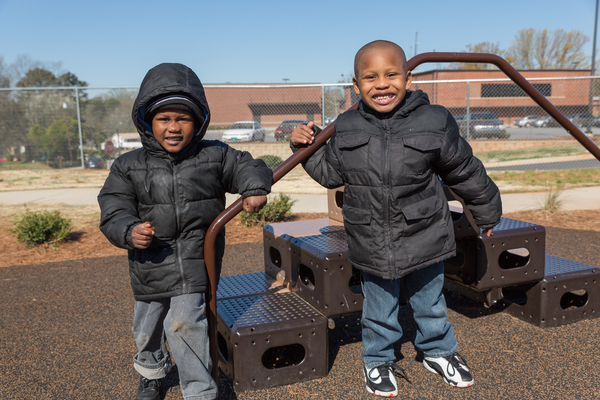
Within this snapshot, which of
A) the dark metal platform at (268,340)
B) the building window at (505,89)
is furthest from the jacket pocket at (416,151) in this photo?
the building window at (505,89)

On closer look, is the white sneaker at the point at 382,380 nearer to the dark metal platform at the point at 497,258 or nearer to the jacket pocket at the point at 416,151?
the dark metal platform at the point at 497,258

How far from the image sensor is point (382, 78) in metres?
2.18

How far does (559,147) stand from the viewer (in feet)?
51.8

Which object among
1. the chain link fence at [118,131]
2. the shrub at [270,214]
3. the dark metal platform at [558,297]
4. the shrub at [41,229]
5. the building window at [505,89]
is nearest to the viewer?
the dark metal platform at [558,297]

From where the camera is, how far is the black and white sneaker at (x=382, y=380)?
2.35 metres

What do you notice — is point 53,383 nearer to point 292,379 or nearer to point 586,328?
point 292,379

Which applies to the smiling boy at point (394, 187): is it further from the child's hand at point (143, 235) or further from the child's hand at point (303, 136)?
the child's hand at point (143, 235)

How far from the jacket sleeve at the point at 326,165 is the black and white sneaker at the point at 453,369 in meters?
1.06

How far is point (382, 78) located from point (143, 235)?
1.24m

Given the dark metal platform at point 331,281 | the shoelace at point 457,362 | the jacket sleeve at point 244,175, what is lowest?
the shoelace at point 457,362

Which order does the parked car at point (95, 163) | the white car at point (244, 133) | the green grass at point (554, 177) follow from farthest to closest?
the white car at point (244, 133), the parked car at point (95, 163), the green grass at point (554, 177)

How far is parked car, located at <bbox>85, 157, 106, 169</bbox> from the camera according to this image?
11953mm

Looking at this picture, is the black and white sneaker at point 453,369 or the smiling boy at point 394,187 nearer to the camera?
the smiling boy at point 394,187

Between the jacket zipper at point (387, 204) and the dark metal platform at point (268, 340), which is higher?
the jacket zipper at point (387, 204)
